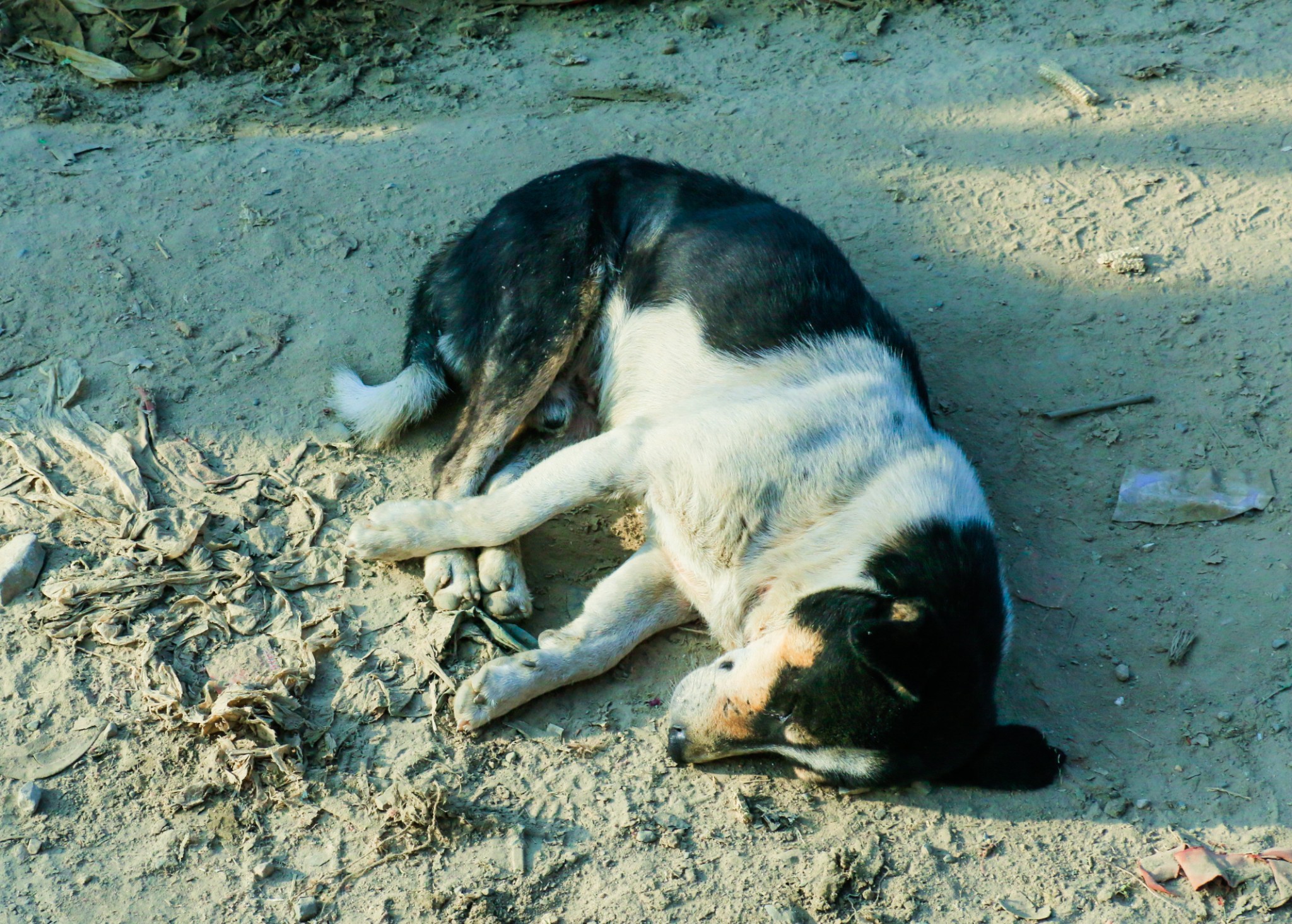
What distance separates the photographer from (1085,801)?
10.1 ft

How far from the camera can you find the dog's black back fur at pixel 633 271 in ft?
12.7

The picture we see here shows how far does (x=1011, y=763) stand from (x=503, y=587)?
64.8 inches

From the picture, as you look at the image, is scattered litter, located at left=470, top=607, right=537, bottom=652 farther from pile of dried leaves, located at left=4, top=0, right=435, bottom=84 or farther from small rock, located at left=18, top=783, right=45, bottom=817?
pile of dried leaves, located at left=4, top=0, right=435, bottom=84

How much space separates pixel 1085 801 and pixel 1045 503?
1206 millimetres

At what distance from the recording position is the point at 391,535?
11.7 feet

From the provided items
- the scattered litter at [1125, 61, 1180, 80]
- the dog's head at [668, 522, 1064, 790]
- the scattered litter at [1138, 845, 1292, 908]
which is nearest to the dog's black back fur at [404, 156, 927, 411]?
the dog's head at [668, 522, 1064, 790]

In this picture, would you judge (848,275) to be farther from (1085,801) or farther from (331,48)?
(331,48)

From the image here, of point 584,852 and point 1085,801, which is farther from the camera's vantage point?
point 1085,801

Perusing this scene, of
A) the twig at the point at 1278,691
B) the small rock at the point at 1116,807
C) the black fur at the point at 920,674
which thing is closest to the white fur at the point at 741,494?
the black fur at the point at 920,674

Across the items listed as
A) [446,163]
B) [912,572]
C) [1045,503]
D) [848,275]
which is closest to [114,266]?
[446,163]

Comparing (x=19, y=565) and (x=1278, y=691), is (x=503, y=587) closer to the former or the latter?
(x=19, y=565)

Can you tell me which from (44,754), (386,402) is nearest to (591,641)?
(386,402)

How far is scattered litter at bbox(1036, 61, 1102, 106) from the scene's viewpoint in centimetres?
549

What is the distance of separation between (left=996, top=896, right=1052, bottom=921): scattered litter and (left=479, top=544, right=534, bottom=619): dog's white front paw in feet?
5.47
